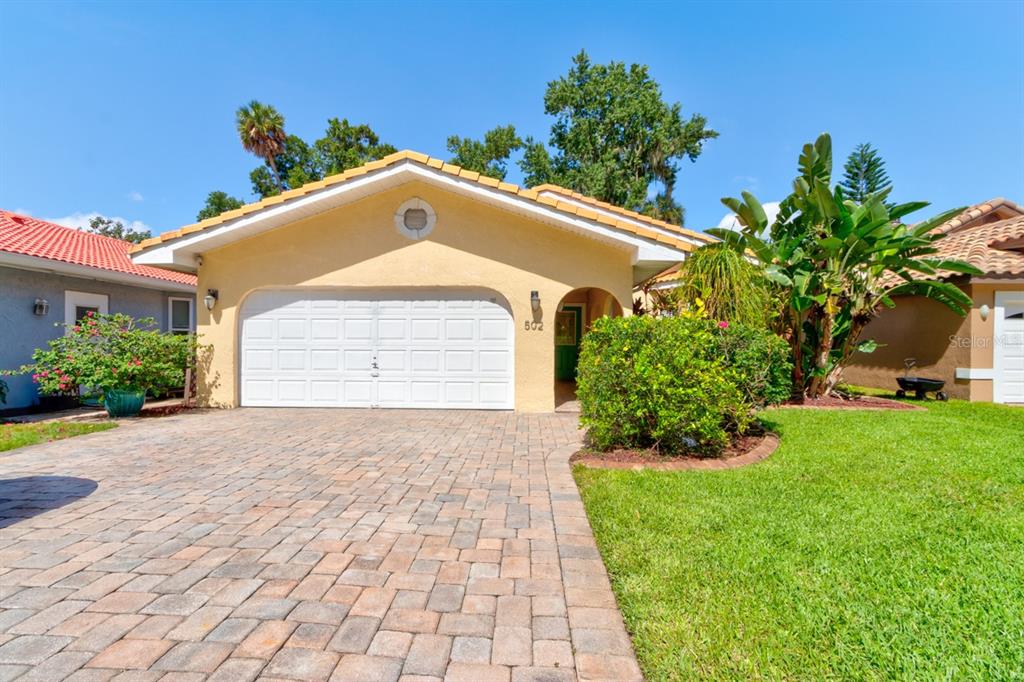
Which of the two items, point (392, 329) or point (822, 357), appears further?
point (392, 329)

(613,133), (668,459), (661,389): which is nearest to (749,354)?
(661,389)

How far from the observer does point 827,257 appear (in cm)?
948

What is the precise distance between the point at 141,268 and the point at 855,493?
17.6 meters

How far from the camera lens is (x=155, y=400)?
40.4 ft

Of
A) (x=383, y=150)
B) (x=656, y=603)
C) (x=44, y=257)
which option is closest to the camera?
(x=656, y=603)

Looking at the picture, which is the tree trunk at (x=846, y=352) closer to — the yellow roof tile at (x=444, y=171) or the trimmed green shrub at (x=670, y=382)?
the yellow roof tile at (x=444, y=171)

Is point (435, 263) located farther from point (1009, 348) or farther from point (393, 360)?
point (1009, 348)

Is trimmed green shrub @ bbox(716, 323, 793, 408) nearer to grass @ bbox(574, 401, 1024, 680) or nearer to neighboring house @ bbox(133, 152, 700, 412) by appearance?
grass @ bbox(574, 401, 1024, 680)

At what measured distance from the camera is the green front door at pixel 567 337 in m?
17.0

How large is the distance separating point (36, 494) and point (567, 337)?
14.4 m

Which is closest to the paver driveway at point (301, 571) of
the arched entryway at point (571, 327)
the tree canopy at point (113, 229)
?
the arched entryway at point (571, 327)

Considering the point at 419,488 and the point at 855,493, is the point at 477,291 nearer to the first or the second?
the point at 419,488

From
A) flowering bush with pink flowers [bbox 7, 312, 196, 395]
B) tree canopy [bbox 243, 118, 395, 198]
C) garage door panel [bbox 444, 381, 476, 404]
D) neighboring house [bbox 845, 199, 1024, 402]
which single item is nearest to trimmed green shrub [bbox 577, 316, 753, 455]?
garage door panel [bbox 444, 381, 476, 404]

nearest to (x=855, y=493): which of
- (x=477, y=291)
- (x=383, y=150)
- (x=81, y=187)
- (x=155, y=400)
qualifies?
(x=477, y=291)
